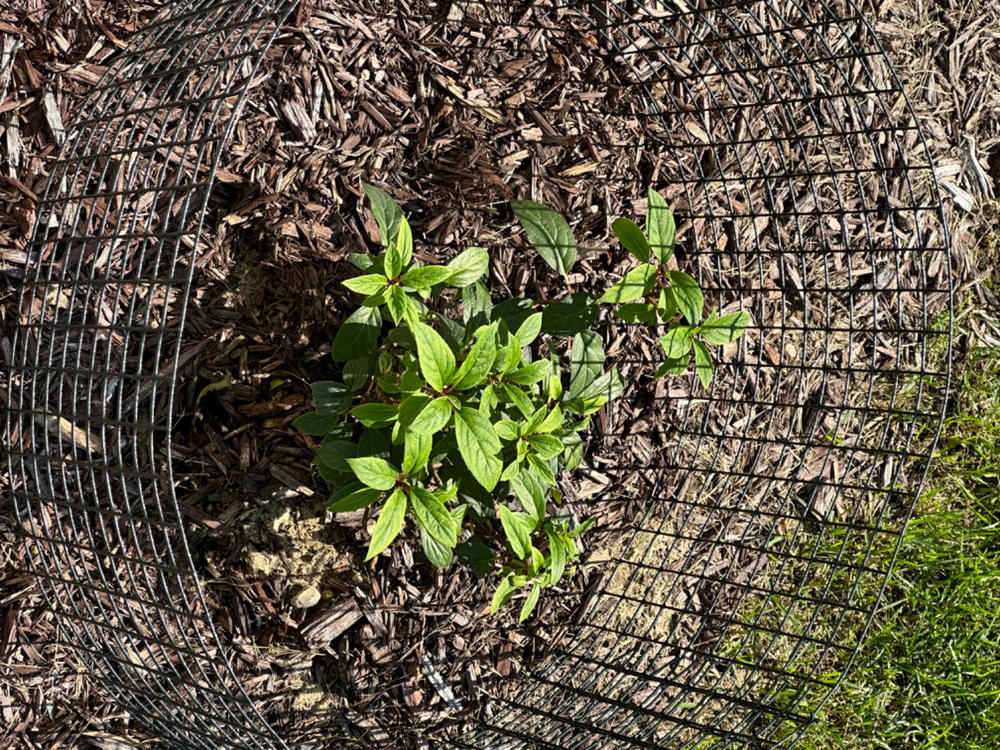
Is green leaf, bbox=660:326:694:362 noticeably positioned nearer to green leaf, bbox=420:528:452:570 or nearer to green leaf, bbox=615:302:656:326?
green leaf, bbox=615:302:656:326

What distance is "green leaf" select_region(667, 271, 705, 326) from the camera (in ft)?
7.04

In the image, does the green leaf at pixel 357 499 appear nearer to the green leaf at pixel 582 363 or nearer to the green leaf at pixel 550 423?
the green leaf at pixel 550 423

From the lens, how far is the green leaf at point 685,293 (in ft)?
7.04

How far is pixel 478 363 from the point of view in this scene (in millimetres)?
1844

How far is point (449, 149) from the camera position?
2656mm

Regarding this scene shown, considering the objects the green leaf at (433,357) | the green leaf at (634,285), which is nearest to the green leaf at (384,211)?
the green leaf at (433,357)

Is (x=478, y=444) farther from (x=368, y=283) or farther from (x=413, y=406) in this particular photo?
(x=368, y=283)

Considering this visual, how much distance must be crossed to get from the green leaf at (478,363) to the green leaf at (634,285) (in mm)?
427

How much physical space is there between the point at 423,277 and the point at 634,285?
1.80ft

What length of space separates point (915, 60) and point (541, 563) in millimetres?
2387

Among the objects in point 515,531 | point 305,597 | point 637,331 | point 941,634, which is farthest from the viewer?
point 941,634

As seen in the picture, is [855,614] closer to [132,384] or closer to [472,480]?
[472,480]

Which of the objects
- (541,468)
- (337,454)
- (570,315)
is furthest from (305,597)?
(570,315)

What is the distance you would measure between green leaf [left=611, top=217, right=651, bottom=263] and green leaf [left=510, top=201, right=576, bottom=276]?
0.87ft
